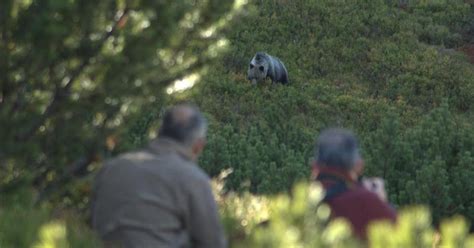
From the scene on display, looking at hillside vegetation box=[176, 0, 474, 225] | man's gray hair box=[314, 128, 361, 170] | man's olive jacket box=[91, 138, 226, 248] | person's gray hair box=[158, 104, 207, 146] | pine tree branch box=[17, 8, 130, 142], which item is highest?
person's gray hair box=[158, 104, 207, 146]

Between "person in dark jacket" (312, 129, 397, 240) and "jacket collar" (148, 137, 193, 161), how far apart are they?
2.51ft

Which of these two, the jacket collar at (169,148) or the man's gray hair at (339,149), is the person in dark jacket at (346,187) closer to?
the man's gray hair at (339,149)

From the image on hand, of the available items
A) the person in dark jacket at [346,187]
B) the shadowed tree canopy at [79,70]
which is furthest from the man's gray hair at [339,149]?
the shadowed tree canopy at [79,70]

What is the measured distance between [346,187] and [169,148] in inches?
39.3

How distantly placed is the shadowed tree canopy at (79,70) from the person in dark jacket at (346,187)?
5.33ft

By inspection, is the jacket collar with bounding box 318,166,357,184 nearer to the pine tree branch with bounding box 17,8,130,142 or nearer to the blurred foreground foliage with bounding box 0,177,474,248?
the blurred foreground foliage with bounding box 0,177,474,248

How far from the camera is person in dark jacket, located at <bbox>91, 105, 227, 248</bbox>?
539 cm

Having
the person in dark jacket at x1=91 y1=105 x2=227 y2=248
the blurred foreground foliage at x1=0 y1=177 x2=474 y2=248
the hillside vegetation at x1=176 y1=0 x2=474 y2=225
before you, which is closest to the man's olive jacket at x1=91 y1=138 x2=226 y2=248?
the person in dark jacket at x1=91 y1=105 x2=227 y2=248

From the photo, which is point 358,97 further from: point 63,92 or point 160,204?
point 160,204

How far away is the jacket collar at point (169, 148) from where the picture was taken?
5562mm

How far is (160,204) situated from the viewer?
5.40m

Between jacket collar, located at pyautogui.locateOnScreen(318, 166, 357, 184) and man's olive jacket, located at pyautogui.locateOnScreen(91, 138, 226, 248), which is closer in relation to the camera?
man's olive jacket, located at pyautogui.locateOnScreen(91, 138, 226, 248)

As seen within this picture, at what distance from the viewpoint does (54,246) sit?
4.39 m

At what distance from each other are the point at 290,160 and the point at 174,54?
23.9 feet
